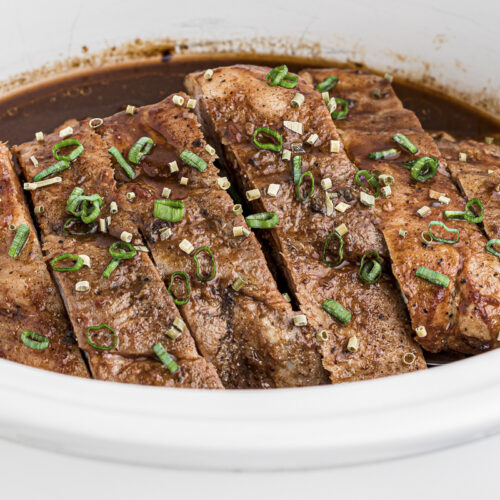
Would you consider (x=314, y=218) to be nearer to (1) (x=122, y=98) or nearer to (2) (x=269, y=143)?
(2) (x=269, y=143)

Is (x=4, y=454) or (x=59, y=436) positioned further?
(x=4, y=454)

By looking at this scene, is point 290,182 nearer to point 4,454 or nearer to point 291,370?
point 291,370

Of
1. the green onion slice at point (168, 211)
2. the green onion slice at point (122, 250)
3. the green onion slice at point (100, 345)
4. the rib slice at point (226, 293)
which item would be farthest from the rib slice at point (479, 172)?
the green onion slice at point (100, 345)

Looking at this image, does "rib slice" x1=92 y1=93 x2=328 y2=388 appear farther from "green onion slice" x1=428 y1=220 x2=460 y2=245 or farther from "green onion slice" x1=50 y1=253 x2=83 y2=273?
"green onion slice" x1=428 y1=220 x2=460 y2=245

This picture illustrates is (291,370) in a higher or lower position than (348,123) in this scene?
lower

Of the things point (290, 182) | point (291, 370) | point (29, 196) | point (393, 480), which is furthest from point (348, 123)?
point (393, 480)

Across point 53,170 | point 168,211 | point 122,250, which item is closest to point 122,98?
point 53,170

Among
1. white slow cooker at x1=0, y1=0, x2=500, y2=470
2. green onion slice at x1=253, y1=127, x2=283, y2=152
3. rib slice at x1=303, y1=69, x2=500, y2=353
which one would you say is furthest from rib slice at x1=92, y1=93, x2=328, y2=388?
white slow cooker at x1=0, y1=0, x2=500, y2=470
